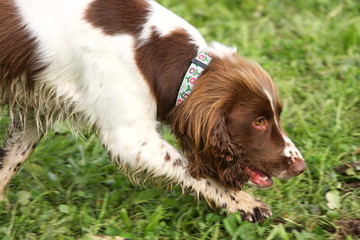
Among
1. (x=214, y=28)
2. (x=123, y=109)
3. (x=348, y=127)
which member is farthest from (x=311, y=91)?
(x=123, y=109)

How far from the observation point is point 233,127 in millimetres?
3832

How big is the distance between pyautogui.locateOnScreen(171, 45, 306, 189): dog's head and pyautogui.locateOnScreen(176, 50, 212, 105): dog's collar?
0.09 ft

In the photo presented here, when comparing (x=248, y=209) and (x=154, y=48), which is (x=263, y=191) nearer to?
(x=248, y=209)

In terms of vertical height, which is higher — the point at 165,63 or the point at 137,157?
the point at 165,63

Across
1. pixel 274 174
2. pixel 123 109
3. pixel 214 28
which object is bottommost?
pixel 214 28

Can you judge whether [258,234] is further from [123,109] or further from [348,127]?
[348,127]

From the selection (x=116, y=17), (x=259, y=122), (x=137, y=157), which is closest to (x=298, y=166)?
(x=259, y=122)

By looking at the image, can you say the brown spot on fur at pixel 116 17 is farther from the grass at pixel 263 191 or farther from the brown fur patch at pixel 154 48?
the grass at pixel 263 191

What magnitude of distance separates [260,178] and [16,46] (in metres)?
1.60

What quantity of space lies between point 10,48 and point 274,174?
1670 mm

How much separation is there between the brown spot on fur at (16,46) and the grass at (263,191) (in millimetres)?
880

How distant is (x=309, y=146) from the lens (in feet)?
16.2

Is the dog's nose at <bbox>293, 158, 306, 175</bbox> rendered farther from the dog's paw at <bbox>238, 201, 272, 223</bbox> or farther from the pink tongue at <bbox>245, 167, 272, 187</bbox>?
the dog's paw at <bbox>238, 201, 272, 223</bbox>

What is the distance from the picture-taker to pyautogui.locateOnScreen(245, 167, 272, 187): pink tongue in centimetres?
401
